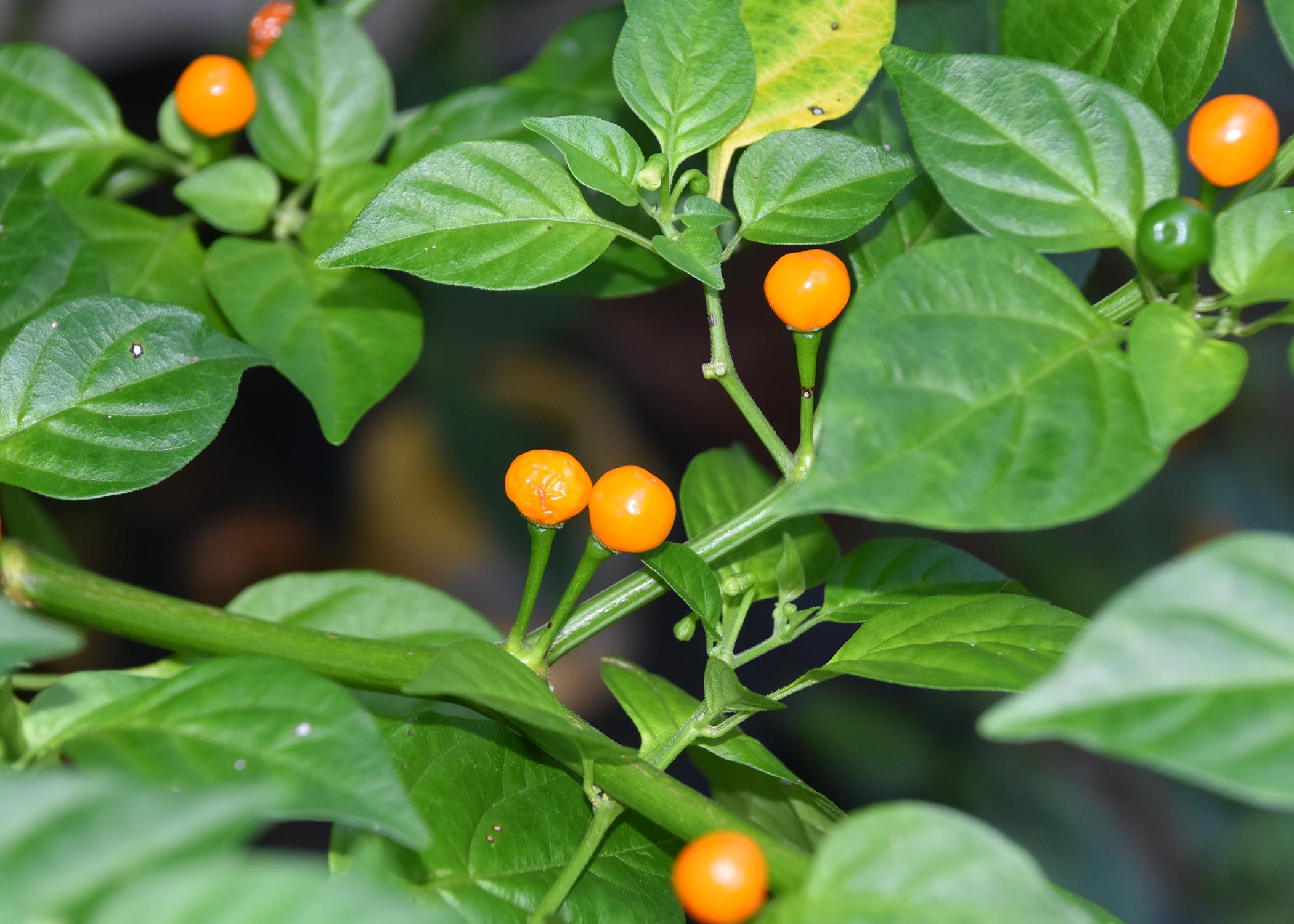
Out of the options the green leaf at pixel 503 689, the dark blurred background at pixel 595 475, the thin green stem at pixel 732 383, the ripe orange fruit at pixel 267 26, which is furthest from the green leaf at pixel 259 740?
the dark blurred background at pixel 595 475

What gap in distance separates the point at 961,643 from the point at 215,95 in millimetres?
686

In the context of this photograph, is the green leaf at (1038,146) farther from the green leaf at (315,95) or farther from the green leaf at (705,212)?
the green leaf at (315,95)

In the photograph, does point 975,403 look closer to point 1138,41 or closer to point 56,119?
point 1138,41

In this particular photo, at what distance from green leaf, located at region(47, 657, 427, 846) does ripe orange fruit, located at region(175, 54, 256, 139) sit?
519 millimetres

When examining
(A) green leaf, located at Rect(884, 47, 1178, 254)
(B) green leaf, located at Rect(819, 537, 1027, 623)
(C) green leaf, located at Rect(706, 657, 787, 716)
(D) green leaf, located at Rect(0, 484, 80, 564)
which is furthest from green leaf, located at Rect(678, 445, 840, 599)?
(D) green leaf, located at Rect(0, 484, 80, 564)

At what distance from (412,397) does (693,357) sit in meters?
0.70

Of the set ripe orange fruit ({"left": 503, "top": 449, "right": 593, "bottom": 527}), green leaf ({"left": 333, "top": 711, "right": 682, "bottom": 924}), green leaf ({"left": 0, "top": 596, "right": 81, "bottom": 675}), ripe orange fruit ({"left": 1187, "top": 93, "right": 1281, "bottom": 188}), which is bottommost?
green leaf ({"left": 333, "top": 711, "right": 682, "bottom": 924})

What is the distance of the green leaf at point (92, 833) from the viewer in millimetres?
397

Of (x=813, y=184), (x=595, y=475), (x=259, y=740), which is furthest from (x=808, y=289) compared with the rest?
(x=595, y=475)

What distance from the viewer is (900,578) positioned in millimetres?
805

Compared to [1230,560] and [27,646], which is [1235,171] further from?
[27,646]

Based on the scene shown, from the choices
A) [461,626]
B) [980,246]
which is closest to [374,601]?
[461,626]

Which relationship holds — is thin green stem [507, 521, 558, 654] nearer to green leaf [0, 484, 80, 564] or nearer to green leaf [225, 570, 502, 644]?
green leaf [225, 570, 502, 644]

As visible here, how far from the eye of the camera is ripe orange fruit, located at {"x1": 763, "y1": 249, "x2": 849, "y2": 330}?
73 cm
